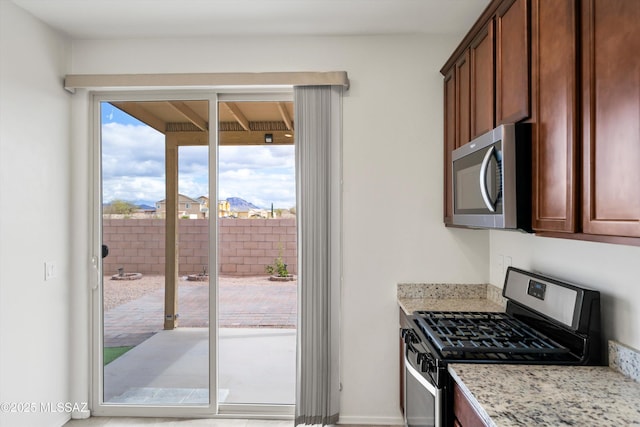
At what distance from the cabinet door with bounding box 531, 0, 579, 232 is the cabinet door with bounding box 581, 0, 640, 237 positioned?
40 mm

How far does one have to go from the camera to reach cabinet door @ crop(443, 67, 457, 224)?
7.51 ft

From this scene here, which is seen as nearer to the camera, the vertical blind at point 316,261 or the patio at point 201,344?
the vertical blind at point 316,261

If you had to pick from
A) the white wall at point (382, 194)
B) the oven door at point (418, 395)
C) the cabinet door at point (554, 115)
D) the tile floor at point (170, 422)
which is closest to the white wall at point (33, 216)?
the tile floor at point (170, 422)

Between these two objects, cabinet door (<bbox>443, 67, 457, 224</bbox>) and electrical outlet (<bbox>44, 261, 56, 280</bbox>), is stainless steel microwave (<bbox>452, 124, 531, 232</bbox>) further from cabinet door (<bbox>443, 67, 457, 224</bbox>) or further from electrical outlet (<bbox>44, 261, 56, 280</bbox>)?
electrical outlet (<bbox>44, 261, 56, 280</bbox>)

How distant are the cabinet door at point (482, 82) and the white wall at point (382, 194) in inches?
22.8

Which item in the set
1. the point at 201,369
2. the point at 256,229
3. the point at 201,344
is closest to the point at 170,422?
the point at 201,369

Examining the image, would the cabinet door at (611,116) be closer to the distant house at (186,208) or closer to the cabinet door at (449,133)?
the cabinet door at (449,133)

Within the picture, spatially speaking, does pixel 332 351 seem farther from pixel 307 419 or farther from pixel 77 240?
pixel 77 240

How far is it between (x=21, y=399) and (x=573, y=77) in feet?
9.80

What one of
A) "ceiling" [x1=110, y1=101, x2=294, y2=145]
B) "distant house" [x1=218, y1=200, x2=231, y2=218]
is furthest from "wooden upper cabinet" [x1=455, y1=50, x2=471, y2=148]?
"distant house" [x1=218, y1=200, x2=231, y2=218]

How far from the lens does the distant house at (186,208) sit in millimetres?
2652

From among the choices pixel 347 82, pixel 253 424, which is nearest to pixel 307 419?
pixel 253 424

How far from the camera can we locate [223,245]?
2.67 meters

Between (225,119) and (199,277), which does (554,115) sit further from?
(199,277)
